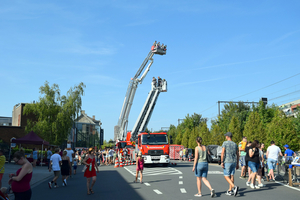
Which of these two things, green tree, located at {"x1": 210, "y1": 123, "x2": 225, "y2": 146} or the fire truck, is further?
green tree, located at {"x1": 210, "y1": 123, "x2": 225, "y2": 146}

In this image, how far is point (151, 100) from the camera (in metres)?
28.8

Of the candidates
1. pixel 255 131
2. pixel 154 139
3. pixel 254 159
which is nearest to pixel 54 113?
pixel 154 139

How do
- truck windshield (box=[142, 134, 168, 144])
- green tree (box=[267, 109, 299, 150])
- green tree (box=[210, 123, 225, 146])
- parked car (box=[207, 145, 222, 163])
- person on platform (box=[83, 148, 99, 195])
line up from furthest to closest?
green tree (box=[210, 123, 225, 146])
parked car (box=[207, 145, 222, 163])
green tree (box=[267, 109, 299, 150])
truck windshield (box=[142, 134, 168, 144])
person on platform (box=[83, 148, 99, 195])

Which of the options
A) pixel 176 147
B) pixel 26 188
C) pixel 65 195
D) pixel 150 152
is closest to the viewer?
pixel 26 188

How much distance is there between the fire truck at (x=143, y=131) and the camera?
24859mm

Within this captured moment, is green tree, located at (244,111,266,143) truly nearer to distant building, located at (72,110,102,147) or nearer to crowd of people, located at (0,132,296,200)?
crowd of people, located at (0,132,296,200)

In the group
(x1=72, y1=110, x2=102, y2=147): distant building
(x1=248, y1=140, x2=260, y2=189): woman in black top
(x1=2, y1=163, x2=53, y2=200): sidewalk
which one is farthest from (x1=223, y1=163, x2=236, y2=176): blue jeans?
(x1=72, y1=110, x2=102, y2=147): distant building

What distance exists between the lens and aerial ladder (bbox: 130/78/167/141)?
2833 cm

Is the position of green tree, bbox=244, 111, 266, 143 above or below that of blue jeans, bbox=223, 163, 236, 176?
above

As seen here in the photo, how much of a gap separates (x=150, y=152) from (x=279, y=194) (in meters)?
15.0

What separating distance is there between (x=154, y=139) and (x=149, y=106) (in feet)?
14.8

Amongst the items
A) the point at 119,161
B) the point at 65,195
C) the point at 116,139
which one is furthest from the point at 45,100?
the point at 65,195

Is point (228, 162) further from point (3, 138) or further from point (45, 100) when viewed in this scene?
point (3, 138)

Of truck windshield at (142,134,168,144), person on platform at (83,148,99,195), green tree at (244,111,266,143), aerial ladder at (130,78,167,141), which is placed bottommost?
person on platform at (83,148,99,195)
